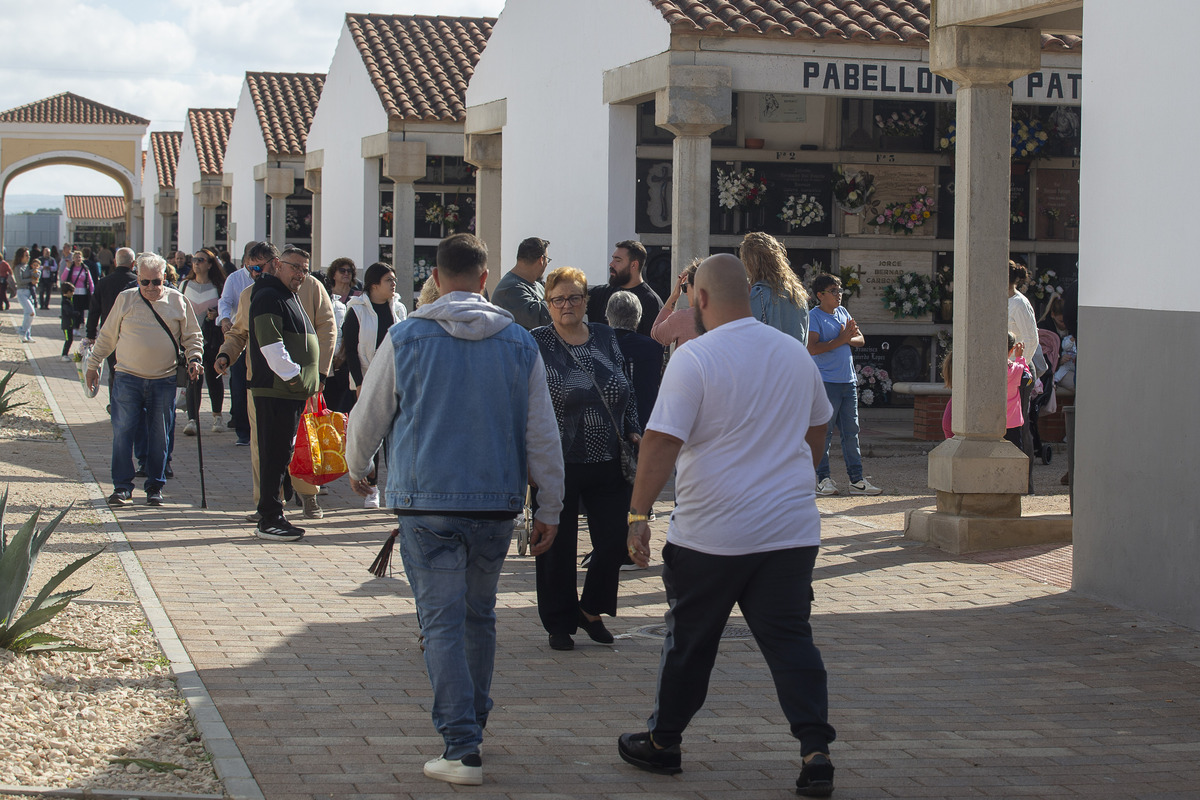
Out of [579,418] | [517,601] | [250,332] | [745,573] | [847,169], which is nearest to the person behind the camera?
Result: [745,573]

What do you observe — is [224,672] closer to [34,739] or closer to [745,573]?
[34,739]

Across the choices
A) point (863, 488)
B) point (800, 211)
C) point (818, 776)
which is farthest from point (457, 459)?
point (800, 211)

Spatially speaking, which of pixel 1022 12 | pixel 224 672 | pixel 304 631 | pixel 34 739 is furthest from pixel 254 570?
pixel 1022 12

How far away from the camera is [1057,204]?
16.5m

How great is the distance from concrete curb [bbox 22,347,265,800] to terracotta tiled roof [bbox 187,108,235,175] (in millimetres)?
33531

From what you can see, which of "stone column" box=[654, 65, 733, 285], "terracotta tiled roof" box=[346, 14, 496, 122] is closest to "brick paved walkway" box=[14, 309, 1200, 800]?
"stone column" box=[654, 65, 733, 285]

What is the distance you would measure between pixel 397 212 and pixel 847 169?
8180 millimetres

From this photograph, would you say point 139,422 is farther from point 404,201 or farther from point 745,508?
point 404,201

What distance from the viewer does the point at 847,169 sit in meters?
16.1

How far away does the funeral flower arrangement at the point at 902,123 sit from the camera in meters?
16.0

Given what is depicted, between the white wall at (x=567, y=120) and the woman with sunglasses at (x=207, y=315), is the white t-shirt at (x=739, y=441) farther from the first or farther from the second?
the woman with sunglasses at (x=207, y=315)

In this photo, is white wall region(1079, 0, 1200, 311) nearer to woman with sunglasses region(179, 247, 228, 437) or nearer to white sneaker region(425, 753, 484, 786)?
white sneaker region(425, 753, 484, 786)

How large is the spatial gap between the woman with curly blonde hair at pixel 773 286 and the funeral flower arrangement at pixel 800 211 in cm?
625

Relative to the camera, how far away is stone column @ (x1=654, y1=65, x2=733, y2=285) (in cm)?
1300
